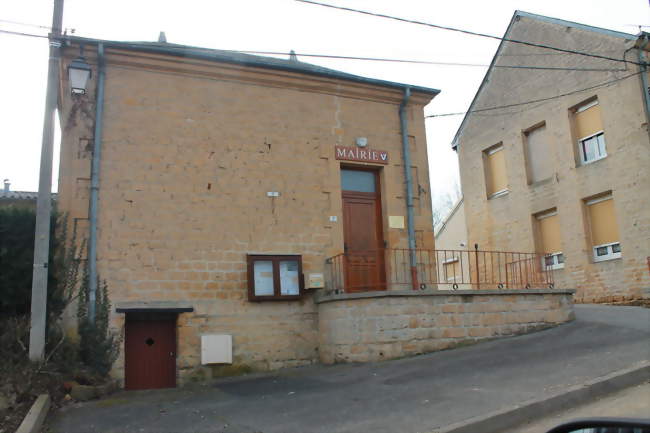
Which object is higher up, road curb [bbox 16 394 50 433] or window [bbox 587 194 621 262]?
window [bbox 587 194 621 262]

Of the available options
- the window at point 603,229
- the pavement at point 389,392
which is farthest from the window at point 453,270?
the pavement at point 389,392

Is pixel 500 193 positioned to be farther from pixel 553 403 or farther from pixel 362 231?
pixel 553 403

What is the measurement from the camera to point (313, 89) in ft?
37.3

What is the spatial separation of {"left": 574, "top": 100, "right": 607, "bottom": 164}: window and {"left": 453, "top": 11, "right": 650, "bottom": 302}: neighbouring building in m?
0.03

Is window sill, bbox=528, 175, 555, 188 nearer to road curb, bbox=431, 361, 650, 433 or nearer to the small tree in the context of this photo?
road curb, bbox=431, 361, 650, 433

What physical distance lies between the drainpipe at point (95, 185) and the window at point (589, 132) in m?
12.1

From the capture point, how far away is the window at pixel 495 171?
18.5 m

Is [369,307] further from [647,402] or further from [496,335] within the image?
[647,402]

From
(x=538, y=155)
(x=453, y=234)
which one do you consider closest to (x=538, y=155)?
(x=538, y=155)

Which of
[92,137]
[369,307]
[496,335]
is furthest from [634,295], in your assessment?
[92,137]

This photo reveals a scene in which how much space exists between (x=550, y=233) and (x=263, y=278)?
32.6 ft

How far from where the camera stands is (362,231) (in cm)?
1144

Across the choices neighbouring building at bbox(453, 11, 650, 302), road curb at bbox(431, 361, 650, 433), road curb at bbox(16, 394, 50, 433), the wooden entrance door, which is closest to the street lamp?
road curb at bbox(16, 394, 50, 433)

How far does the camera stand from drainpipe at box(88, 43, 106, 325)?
911 centimetres
